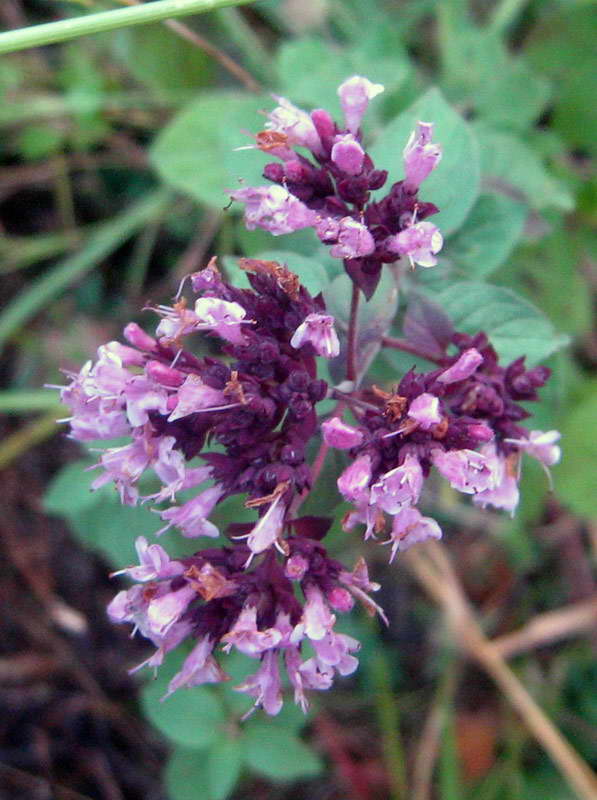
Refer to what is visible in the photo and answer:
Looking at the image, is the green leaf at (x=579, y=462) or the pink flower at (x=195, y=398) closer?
the pink flower at (x=195, y=398)

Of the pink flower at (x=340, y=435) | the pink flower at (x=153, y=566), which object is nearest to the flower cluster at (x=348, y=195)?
the pink flower at (x=340, y=435)

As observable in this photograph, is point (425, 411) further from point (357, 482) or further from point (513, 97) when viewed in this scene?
point (513, 97)

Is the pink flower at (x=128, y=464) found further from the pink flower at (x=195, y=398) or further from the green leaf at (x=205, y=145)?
the green leaf at (x=205, y=145)

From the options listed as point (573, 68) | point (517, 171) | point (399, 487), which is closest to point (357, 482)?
point (399, 487)

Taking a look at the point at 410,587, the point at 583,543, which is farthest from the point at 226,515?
the point at 583,543

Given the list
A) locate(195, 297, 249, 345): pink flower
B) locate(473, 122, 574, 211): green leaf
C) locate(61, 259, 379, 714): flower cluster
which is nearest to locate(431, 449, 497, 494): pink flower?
locate(61, 259, 379, 714): flower cluster
